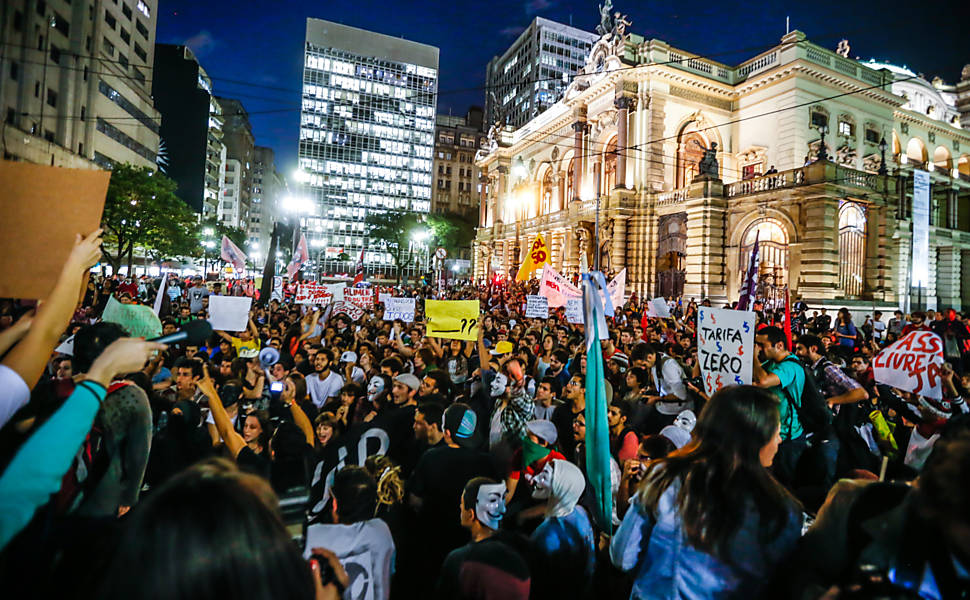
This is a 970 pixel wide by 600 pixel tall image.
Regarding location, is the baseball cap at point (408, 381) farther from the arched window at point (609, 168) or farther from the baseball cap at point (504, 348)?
the arched window at point (609, 168)

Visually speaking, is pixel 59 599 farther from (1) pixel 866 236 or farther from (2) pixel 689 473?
(1) pixel 866 236

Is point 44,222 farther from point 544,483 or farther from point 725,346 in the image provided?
point 725,346

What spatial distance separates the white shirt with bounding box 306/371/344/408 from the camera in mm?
6684

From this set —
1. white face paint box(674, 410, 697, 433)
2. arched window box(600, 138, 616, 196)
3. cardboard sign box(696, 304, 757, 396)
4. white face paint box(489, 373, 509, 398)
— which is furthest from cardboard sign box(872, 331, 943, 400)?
arched window box(600, 138, 616, 196)

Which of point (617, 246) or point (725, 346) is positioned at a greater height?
point (617, 246)

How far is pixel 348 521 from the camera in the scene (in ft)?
8.61

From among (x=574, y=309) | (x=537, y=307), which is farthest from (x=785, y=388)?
(x=537, y=307)

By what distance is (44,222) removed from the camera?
238 cm

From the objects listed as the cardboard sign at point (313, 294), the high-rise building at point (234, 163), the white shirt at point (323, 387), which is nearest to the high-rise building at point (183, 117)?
the high-rise building at point (234, 163)

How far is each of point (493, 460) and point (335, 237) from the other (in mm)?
96333

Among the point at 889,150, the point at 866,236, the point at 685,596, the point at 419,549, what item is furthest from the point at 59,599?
the point at 889,150

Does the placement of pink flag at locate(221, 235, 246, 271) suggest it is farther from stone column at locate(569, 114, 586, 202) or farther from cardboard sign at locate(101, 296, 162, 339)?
stone column at locate(569, 114, 586, 202)

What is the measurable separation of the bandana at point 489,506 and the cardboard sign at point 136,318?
406 cm

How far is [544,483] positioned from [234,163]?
397 feet
